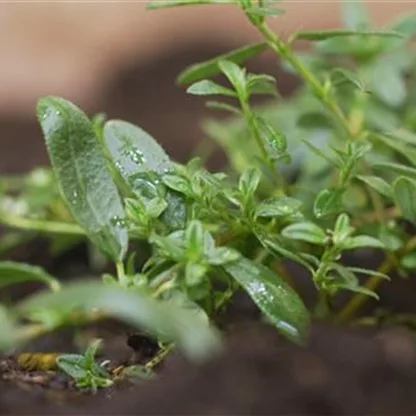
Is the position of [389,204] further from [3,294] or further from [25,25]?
[25,25]

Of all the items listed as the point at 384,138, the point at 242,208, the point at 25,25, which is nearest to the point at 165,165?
the point at 242,208

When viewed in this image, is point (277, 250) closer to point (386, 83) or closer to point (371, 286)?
point (371, 286)

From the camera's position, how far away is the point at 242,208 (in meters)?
0.63

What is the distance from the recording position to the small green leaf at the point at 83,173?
0.63 meters

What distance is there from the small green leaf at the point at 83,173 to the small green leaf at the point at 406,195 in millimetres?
183

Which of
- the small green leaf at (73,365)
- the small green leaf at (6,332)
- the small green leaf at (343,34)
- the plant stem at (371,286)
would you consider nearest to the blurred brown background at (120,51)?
the plant stem at (371,286)

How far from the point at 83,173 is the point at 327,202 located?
0.17 meters

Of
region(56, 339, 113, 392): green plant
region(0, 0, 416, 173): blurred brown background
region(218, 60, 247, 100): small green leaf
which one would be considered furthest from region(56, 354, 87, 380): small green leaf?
region(0, 0, 416, 173): blurred brown background

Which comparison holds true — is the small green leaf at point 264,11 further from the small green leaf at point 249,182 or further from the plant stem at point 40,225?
the plant stem at point 40,225

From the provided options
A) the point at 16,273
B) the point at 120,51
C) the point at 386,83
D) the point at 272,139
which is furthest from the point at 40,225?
the point at 120,51

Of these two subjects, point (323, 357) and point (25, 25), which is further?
point (25, 25)

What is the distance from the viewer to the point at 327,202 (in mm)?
667

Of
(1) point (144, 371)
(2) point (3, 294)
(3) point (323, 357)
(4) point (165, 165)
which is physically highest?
(4) point (165, 165)

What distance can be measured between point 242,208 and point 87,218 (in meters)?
0.10
